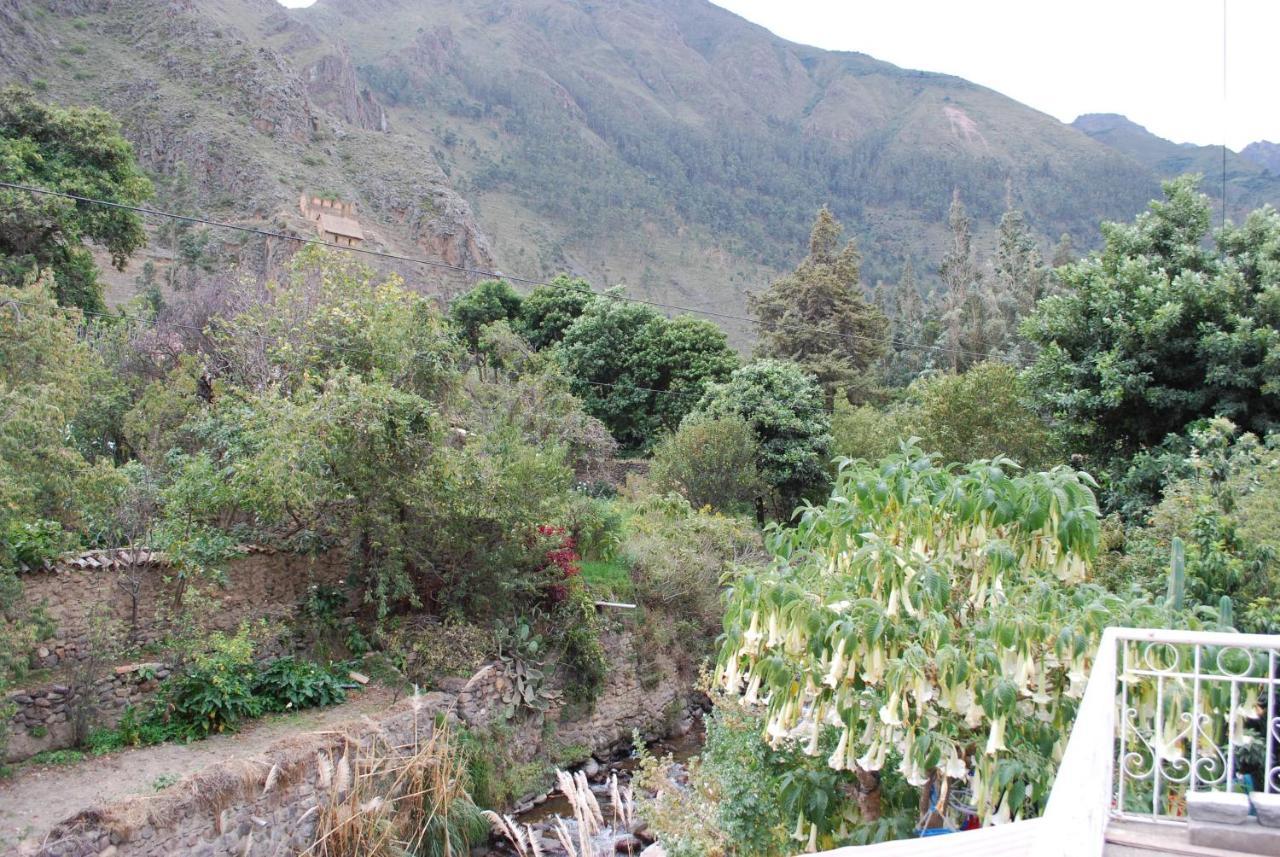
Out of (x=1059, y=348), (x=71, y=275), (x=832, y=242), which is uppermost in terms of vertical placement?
(x=832, y=242)

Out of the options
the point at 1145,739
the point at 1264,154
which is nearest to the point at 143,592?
the point at 1145,739

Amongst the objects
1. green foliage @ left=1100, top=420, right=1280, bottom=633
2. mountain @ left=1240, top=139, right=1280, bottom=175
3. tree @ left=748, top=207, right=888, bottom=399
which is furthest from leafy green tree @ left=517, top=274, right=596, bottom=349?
mountain @ left=1240, top=139, right=1280, bottom=175

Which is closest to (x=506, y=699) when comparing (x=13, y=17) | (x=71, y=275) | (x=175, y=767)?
(x=175, y=767)

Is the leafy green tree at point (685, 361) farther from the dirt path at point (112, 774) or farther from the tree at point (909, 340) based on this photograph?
the dirt path at point (112, 774)

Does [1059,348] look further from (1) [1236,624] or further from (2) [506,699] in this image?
(2) [506,699]

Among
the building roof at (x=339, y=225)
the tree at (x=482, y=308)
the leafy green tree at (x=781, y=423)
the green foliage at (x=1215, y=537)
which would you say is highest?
the building roof at (x=339, y=225)

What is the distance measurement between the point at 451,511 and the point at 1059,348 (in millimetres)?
8985

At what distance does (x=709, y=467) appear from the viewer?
21250 mm

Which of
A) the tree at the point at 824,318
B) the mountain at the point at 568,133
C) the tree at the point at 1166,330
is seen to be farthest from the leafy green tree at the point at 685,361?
the mountain at the point at 568,133

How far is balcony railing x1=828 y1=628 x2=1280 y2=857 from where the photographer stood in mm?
2451

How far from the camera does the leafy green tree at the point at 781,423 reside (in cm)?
2317

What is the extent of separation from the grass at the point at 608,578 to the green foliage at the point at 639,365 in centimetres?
1182

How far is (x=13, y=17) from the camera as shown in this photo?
145 feet

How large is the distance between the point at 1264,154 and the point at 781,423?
133863 millimetres
